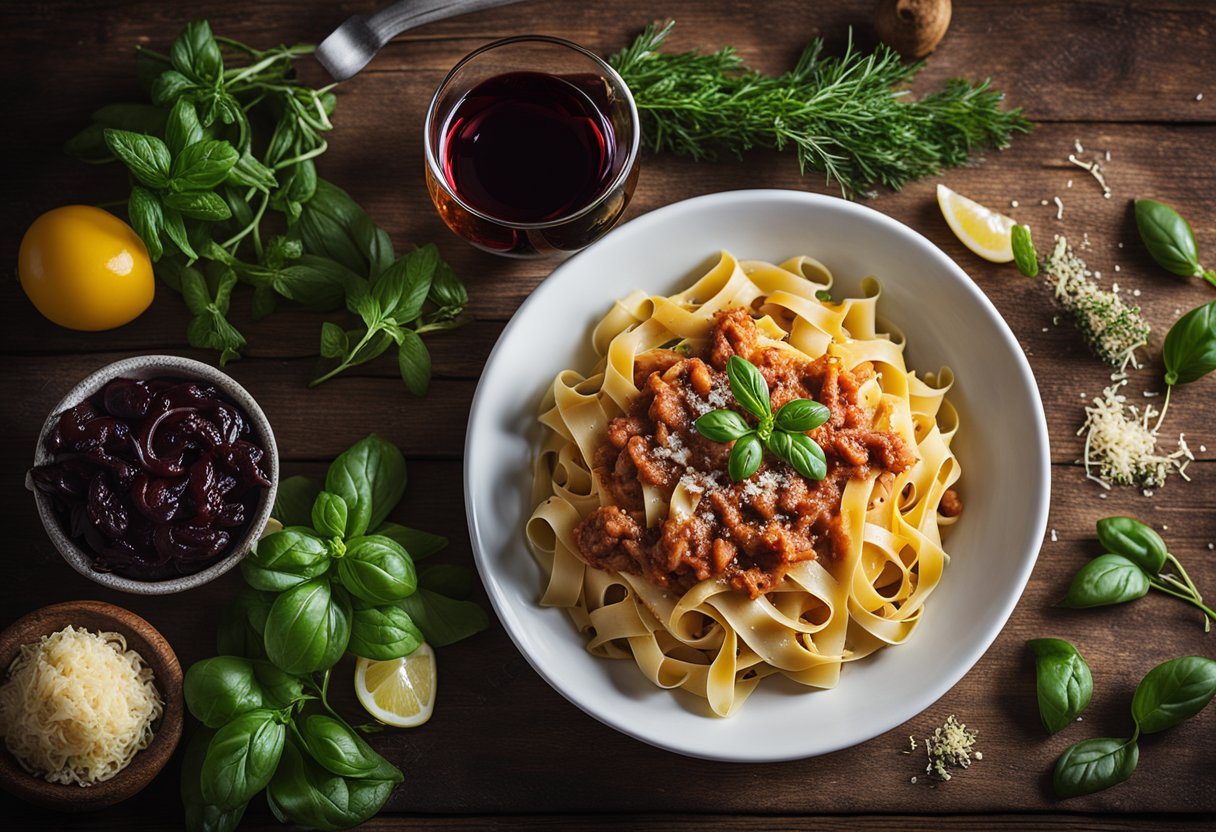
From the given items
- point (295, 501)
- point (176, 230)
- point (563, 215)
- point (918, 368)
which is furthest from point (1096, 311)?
point (176, 230)

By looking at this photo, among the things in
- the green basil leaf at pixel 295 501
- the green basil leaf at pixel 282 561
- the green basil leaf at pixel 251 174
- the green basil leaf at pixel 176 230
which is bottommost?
the green basil leaf at pixel 295 501

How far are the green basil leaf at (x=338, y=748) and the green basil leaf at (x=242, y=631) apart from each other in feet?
1.10

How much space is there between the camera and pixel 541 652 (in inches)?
127

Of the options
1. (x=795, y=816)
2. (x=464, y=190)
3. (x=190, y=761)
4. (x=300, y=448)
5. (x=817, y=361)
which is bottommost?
(x=795, y=816)

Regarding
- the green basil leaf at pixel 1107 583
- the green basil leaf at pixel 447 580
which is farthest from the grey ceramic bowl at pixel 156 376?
the green basil leaf at pixel 1107 583

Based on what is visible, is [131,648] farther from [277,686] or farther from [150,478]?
[150,478]

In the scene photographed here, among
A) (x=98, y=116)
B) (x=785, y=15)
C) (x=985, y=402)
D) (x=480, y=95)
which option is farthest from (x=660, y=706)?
(x=98, y=116)

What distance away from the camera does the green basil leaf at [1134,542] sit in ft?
11.8

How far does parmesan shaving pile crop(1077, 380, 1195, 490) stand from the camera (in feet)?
12.1

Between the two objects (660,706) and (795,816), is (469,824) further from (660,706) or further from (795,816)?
(795,816)

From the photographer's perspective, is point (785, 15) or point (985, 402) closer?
point (985, 402)

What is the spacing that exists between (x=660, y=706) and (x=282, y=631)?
1.29m

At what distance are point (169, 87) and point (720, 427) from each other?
2328 millimetres

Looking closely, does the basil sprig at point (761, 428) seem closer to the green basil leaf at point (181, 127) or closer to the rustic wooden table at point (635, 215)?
the rustic wooden table at point (635, 215)
